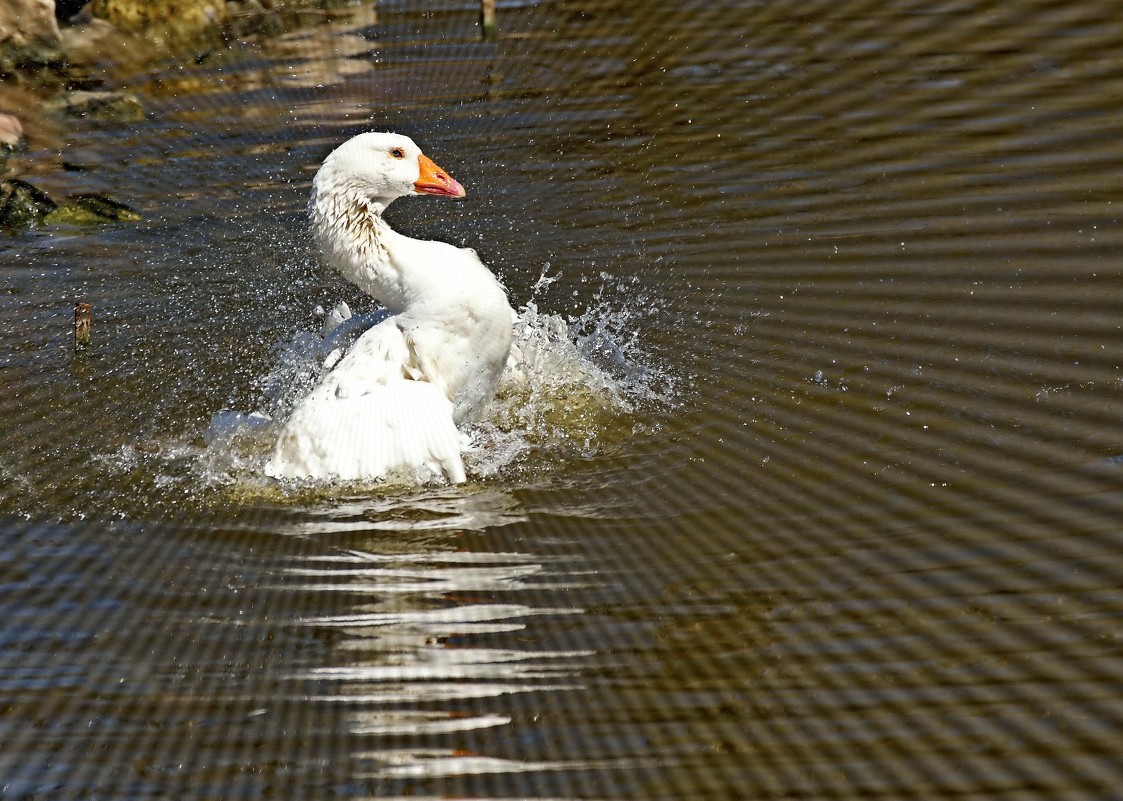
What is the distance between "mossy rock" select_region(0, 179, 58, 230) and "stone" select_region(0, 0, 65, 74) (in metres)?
4.56

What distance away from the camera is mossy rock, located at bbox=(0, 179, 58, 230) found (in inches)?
402

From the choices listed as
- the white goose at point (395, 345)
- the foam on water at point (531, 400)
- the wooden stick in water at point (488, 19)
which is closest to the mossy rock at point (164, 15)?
the wooden stick in water at point (488, 19)

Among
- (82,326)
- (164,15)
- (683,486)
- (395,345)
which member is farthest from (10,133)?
(683,486)

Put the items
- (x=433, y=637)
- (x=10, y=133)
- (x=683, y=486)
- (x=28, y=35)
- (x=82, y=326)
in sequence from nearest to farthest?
1. (x=433, y=637)
2. (x=683, y=486)
3. (x=82, y=326)
4. (x=10, y=133)
5. (x=28, y=35)

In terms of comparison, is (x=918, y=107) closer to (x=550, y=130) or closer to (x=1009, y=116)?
(x=1009, y=116)

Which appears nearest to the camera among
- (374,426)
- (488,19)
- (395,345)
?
(374,426)

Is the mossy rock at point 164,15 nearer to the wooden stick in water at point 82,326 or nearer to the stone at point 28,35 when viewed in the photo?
the stone at point 28,35

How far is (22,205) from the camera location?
1028cm

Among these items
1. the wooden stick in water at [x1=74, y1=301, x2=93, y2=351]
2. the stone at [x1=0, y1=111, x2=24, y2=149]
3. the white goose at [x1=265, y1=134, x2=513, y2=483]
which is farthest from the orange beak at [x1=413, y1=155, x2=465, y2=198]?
the stone at [x1=0, y1=111, x2=24, y2=149]

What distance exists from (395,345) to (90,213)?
5439 millimetres

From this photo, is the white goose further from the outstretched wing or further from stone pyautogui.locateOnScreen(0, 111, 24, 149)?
stone pyautogui.locateOnScreen(0, 111, 24, 149)

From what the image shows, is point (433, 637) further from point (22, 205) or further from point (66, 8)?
point (66, 8)

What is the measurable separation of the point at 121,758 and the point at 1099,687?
3.01m

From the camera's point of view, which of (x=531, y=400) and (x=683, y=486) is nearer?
(x=683, y=486)
